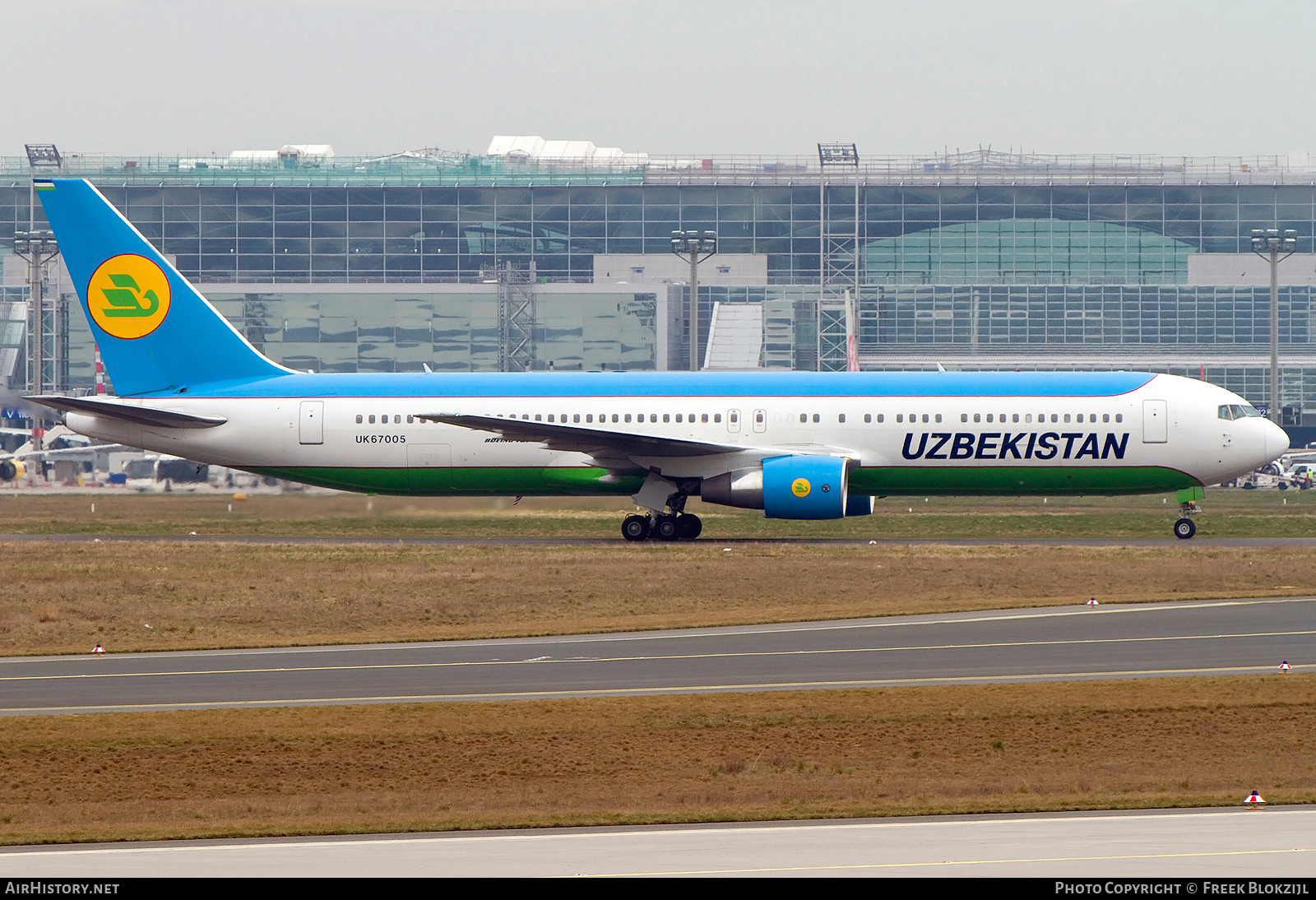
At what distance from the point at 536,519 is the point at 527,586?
58.8ft

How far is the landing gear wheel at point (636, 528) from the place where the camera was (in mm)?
39938

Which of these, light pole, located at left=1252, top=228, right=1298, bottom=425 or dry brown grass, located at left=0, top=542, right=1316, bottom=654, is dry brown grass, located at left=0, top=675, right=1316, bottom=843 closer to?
dry brown grass, located at left=0, top=542, right=1316, bottom=654

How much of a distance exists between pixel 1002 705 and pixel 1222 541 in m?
23.7

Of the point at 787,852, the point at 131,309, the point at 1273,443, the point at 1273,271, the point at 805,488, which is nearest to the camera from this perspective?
the point at 787,852

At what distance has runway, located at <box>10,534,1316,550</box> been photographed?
38188 millimetres

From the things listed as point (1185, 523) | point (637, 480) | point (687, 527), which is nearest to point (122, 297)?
point (637, 480)

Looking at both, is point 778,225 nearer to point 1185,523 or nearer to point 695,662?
point 1185,523

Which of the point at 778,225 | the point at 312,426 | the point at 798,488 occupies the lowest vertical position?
the point at 798,488

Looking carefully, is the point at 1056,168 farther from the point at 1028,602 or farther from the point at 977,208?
the point at 1028,602

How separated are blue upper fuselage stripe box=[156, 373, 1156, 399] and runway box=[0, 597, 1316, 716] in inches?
560

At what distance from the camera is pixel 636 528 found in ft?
131

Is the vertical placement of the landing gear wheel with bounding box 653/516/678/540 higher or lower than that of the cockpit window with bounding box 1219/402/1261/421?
lower

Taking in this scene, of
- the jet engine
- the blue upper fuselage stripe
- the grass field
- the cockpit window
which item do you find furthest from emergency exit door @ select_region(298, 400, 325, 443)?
the cockpit window

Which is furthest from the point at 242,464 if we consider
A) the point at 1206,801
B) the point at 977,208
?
the point at 977,208
